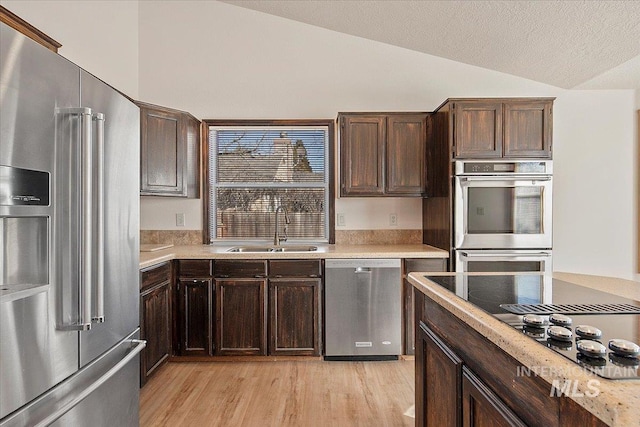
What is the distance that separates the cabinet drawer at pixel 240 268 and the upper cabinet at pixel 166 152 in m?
0.80

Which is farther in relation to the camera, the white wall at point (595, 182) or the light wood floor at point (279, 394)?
the white wall at point (595, 182)

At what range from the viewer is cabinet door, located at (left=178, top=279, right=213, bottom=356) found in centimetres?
315

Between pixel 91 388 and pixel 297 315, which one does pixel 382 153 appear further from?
pixel 91 388

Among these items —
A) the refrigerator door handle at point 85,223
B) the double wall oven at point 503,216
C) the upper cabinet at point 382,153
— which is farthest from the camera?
the upper cabinet at point 382,153

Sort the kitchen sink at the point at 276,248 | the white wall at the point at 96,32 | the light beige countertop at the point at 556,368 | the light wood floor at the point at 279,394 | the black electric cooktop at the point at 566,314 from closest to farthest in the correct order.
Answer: the light beige countertop at the point at 556,368
the black electric cooktop at the point at 566,314
the light wood floor at the point at 279,394
the white wall at the point at 96,32
the kitchen sink at the point at 276,248

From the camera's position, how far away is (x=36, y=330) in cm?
115

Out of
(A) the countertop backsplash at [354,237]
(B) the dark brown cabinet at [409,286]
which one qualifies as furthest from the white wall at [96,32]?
→ (B) the dark brown cabinet at [409,286]

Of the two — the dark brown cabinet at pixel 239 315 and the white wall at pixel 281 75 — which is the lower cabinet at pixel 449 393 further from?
the white wall at pixel 281 75

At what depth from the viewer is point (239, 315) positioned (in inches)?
124

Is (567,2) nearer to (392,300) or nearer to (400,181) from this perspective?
(400,181)

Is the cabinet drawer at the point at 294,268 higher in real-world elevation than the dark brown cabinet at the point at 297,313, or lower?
higher

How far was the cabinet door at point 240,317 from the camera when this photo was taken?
124 inches

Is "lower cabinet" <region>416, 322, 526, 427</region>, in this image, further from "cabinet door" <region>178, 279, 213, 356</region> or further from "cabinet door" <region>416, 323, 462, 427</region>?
"cabinet door" <region>178, 279, 213, 356</region>

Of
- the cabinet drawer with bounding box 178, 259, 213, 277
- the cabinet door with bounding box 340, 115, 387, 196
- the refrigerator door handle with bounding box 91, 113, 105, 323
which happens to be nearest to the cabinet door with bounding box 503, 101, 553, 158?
the cabinet door with bounding box 340, 115, 387, 196
